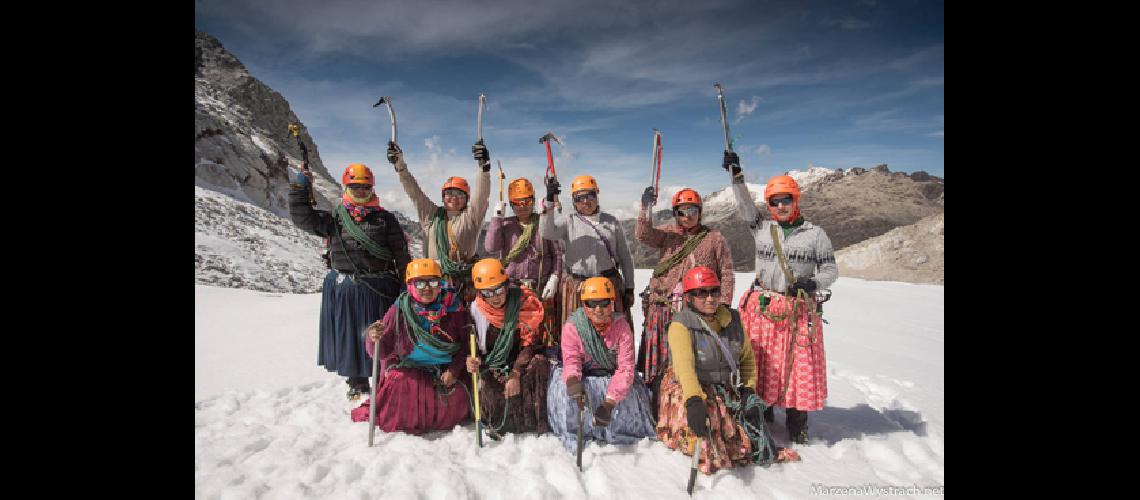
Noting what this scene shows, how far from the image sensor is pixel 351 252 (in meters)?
3.98

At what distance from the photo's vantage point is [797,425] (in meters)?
3.39

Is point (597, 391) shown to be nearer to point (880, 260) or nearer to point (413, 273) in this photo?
point (413, 273)

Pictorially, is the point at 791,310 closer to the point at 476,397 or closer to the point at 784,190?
the point at 784,190

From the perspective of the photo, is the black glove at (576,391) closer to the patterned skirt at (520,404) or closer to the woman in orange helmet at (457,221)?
the patterned skirt at (520,404)

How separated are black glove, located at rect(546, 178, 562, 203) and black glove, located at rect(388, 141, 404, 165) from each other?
4.21 ft

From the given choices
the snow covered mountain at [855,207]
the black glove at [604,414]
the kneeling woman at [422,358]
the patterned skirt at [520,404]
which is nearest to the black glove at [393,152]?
the kneeling woman at [422,358]

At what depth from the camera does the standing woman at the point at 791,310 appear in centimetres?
329

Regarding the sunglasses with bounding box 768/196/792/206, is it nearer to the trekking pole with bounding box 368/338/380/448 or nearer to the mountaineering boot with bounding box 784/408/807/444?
the mountaineering boot with bounding box 784/408/807/444

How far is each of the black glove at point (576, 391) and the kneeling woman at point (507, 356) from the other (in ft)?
1.43

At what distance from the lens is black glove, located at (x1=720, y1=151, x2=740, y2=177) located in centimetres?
358

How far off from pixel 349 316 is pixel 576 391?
2107mm

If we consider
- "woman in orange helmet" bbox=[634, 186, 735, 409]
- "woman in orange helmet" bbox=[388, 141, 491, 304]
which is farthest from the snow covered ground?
"woman in orange helmet" bbox=[388, 141, 491, 304]

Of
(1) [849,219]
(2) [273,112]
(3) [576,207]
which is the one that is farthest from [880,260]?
(2) [273,112]

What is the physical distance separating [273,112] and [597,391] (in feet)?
161
